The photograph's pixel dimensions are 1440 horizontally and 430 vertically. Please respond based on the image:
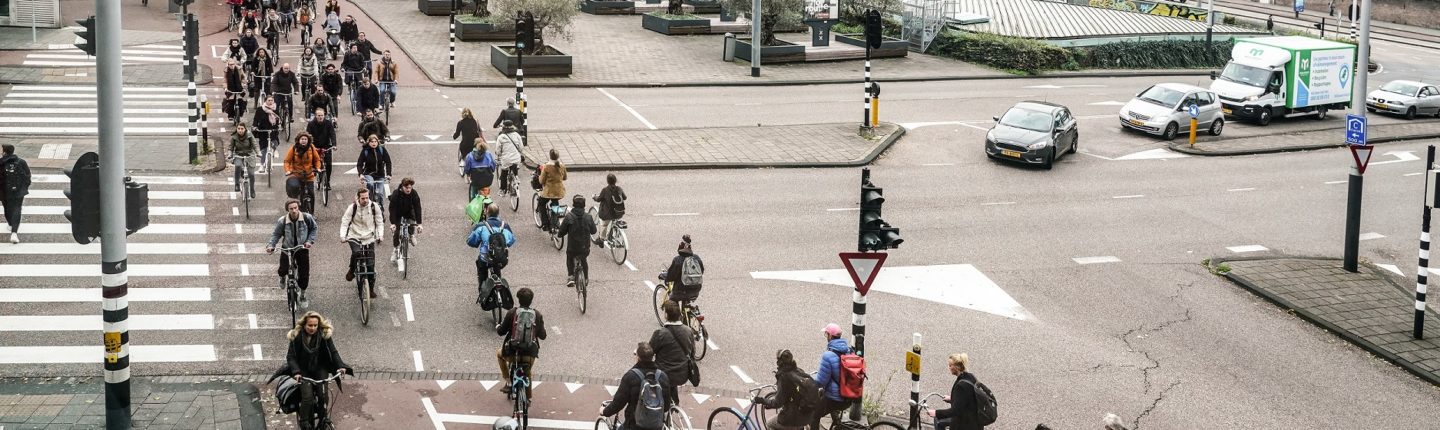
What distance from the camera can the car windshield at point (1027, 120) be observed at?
28844mm

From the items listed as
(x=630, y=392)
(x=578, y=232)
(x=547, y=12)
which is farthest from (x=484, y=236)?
(x=547, y=12)

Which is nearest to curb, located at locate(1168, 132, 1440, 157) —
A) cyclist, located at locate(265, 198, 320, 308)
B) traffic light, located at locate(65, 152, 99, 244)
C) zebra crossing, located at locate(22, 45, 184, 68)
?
cyclist, located at locate(265, 198, 320, 308)

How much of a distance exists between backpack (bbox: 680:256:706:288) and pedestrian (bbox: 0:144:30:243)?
10247mm

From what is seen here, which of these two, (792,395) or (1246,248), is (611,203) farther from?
(1246,248)

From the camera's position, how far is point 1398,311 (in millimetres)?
19203

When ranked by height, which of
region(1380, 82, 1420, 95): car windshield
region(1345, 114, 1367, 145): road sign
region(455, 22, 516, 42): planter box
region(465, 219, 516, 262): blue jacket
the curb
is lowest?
the curb

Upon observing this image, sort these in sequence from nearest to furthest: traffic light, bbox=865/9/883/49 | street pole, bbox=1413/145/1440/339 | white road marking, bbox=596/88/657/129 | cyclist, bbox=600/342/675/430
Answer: cyclist, bbox=600/342/675/430, street pole, bbox=1413/145/1440/339, traffic light, bbox=865/9/883/49, white road marking, bbox=596/88/657/129

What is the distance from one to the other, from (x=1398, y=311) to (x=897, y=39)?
29965 millimetres

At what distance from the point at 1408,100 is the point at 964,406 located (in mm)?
34141

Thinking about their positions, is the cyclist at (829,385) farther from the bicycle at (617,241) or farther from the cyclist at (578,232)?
the bicycle at (617,241)

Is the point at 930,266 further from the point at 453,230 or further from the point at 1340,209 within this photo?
the point at 1340,209

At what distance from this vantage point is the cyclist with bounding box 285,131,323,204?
1986 cm

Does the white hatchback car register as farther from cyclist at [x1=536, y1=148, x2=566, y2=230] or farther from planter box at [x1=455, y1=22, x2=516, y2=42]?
planter box at [x1=455, y1=22, x2=516, y2=42]

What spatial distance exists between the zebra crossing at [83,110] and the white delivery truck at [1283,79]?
2648 centimetres
